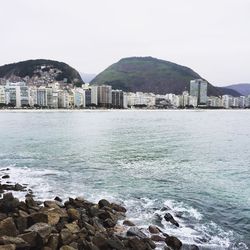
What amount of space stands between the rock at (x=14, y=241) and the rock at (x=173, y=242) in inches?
177

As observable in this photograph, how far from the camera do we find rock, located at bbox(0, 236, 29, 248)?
913 centimetres

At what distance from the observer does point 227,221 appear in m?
13.7

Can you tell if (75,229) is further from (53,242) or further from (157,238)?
(157,238)

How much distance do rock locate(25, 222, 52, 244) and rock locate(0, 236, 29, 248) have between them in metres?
0.48

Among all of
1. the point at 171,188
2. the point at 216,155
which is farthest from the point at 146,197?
the point at 216,155

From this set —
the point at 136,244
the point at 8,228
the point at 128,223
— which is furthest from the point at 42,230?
the point at 128,223

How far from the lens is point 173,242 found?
11.1 meters

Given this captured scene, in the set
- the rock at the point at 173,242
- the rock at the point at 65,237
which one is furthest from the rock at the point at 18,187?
the rock at the point at 173,242

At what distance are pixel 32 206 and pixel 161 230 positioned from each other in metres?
4.93

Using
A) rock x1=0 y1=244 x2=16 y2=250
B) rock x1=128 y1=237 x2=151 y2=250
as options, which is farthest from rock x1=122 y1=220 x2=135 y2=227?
rock x1=0 y1=244 x2=16 y2=250

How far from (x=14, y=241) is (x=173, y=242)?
4943 mm

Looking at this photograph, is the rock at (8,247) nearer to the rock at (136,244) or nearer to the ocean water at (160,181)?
the rock at (136,244)

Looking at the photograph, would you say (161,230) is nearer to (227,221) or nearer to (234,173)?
(227,221)

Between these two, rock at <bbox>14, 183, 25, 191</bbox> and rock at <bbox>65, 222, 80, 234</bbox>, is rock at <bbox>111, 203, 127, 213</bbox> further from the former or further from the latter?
rock at <bbox>14, 183, 25, 191</bbox>
